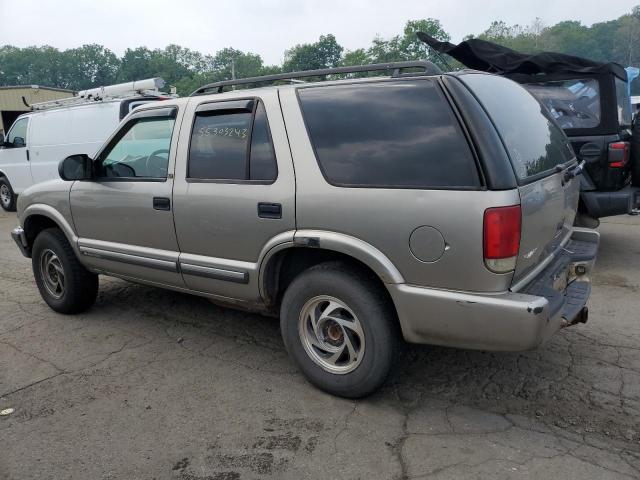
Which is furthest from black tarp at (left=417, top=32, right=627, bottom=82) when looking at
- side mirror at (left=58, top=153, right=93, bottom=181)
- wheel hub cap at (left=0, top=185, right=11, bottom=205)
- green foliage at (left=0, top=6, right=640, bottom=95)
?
green foliage at (left=0, top=6, right=640, bottom=95)

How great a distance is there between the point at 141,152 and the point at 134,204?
1.40 feet

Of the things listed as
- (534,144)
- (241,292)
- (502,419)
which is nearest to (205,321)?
(241,292)

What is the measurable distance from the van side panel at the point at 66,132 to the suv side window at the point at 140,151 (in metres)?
4.64

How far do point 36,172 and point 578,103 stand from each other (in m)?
9.76

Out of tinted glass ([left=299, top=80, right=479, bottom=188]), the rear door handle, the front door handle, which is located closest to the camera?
tinted glass ([left=299, top=80, right=479, bottom=188])

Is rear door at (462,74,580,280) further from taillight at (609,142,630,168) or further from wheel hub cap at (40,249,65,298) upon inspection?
wheel hub cap at (40,249,65,298)

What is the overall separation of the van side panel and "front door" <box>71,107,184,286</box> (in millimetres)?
4635

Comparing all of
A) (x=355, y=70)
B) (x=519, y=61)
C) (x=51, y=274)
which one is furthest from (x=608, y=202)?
(x=51, y=274)

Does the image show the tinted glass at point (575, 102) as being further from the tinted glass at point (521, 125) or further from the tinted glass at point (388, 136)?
the tinted glass at point (388, 136)

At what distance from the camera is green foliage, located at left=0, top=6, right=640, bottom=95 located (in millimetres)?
77438

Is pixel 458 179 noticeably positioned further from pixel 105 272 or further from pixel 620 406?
pixel 105 272

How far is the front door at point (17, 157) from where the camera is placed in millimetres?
10883

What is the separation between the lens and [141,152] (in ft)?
13.3

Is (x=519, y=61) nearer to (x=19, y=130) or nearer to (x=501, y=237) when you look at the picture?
(x=501, y=237)
